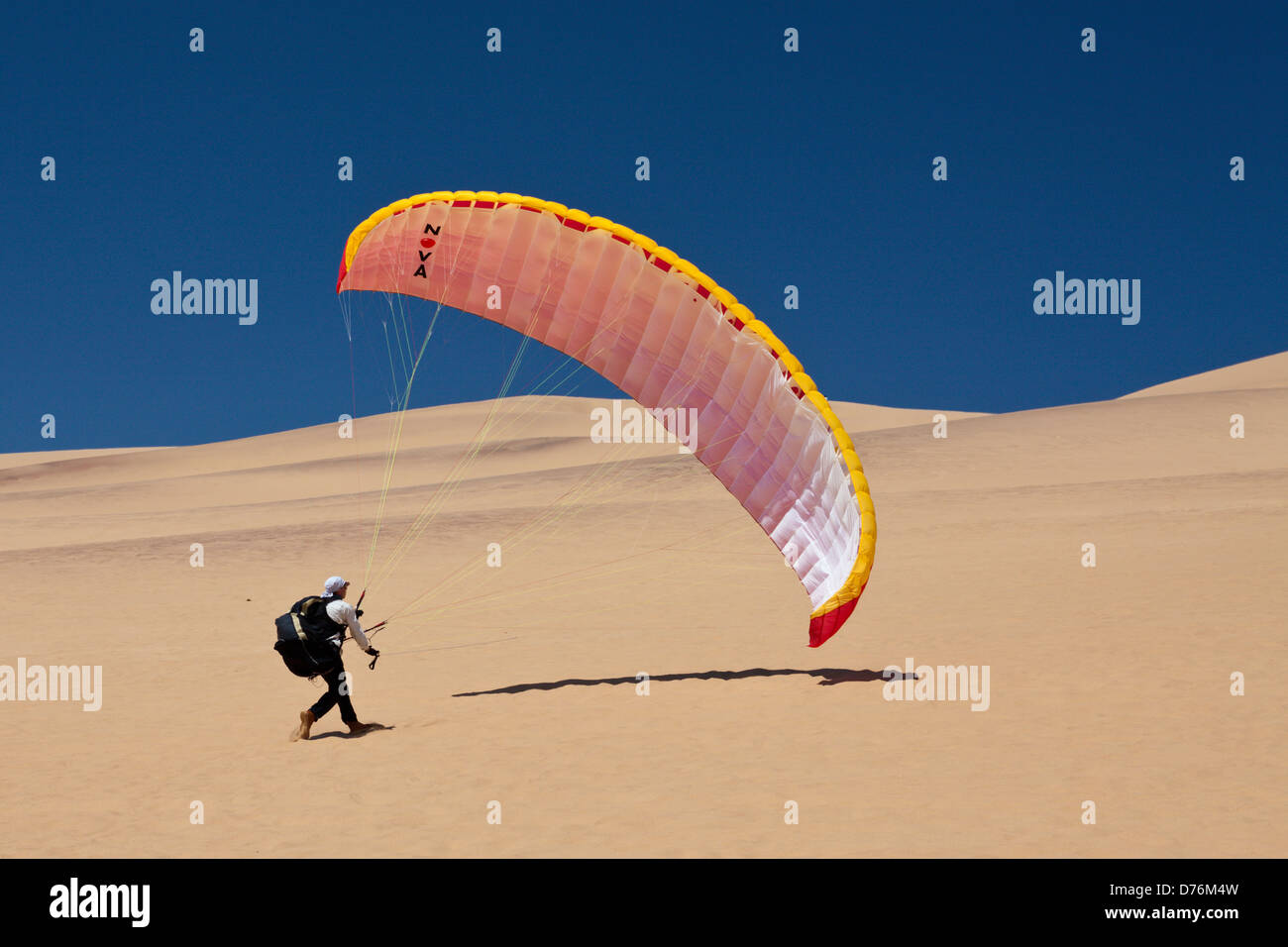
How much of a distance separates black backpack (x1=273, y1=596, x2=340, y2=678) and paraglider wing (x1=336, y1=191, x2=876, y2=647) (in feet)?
10.7

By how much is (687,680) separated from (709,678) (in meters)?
0.26

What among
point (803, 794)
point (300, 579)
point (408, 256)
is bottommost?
point (803, 794)

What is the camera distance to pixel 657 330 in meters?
11.4

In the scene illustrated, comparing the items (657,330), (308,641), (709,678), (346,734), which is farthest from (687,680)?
(308,641)

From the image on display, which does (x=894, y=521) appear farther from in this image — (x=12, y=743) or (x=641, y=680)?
(x=12, y=743)

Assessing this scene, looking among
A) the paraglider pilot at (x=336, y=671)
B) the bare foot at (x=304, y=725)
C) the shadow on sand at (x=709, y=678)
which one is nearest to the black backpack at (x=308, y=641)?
the paraglider pilot at (x=336, y=671)

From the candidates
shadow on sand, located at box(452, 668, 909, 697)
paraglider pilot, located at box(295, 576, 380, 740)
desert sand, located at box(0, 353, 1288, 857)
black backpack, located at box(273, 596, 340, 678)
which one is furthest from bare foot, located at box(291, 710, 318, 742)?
shadow on sand, located at box(452, 668, 909, 697)

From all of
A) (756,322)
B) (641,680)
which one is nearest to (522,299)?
(756,322)

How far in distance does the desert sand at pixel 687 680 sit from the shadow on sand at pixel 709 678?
8 centimetres

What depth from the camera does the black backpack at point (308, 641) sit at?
1010 centimetres

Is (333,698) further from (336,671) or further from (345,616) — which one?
(345,616)

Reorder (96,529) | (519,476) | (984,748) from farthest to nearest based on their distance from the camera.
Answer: (519,476), (96,529), (984,748)

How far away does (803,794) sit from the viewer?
26.8 ft

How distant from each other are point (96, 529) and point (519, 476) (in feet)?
42.0
